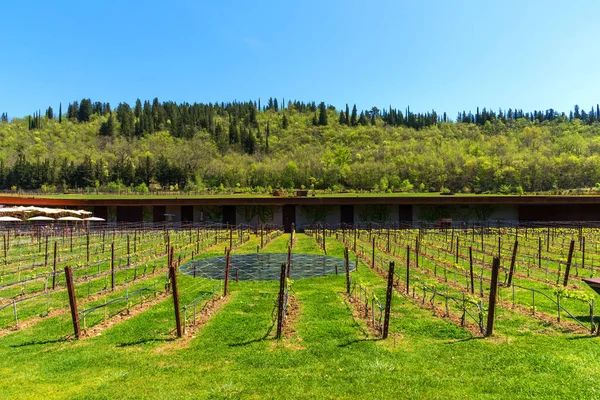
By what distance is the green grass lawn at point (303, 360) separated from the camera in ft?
22.2

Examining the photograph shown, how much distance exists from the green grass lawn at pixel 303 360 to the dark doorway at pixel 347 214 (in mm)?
33046

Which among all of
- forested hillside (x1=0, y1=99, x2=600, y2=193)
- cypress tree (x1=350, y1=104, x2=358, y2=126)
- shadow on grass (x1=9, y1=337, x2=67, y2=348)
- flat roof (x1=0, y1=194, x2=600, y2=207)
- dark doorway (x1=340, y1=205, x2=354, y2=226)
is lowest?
shadow on grass (x1=9, y1=337, x2=67, y2=348)

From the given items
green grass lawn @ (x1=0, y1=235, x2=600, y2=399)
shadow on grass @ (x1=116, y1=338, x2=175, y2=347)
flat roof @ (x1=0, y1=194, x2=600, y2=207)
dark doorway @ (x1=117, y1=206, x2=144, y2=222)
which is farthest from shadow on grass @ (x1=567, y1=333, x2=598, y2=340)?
dark doorway @ (x1=117, y1=206, x2=144, y2=222)

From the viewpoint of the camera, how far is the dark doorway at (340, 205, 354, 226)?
146 ft

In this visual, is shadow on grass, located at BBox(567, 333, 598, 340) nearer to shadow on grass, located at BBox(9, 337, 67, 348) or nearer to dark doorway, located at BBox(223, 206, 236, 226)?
shadow on grass, located at BBox(9, 337, 67, 348)

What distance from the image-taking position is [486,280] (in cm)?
1619

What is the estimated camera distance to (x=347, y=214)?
4475cm

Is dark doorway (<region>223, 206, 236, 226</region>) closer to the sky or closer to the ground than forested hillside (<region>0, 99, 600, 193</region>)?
closer to the ground

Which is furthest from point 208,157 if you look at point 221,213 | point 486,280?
point 486,280

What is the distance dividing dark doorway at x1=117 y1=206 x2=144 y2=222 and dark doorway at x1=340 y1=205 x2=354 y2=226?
21.8 m

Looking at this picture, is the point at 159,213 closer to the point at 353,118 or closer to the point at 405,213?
the point at 405,213

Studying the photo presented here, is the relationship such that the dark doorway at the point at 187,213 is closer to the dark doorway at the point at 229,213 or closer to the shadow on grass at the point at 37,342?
the dark doorway at the point at 229,213

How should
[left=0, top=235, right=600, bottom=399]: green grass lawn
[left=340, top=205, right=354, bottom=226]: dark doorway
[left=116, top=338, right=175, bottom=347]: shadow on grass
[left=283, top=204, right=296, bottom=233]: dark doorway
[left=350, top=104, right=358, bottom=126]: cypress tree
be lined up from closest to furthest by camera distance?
1. [left=0, top=235, right=600, bottom=399]: green grass lawn
2. [left=116, top=338, right=175, bottom=347]: shadow on grass
3. [left=283, top=204, right=296, bottom=233]: dark doorway
4. [left=340, top=205, right=354, bottom=226]: dark doorway
5. [left=350, top=104, right=358, bottom=126]: cypress tree

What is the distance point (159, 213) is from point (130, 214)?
309 centimetres
